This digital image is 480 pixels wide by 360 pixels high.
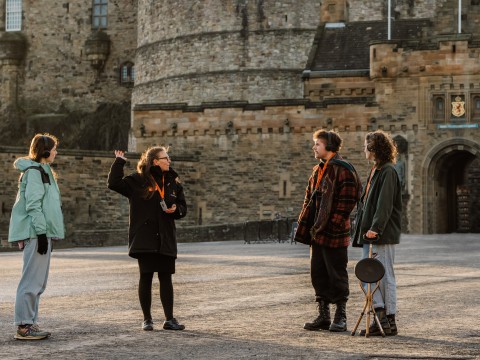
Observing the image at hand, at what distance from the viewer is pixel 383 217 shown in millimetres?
10039

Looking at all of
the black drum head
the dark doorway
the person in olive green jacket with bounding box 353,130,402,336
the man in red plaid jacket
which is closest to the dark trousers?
the man in red plaid jacket

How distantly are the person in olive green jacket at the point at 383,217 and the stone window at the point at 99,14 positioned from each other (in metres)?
51.2

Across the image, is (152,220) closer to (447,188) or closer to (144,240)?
(144,240)

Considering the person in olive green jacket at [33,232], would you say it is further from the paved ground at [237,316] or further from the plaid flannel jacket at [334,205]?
the plaid flannel jacket at [334,205]

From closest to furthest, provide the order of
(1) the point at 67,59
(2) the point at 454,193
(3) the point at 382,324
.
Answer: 1. (3) the point at 382,324
2. (2) the point at 454,193
3. (1) the point at 67,59

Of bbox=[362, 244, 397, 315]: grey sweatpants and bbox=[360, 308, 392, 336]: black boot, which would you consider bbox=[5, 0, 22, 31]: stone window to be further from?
bbox=[360, 308, 392, 336]: black boot

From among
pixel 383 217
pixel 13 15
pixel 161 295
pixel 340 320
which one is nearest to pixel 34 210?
pixel 161 295

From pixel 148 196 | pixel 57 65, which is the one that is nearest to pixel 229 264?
pixel 148 196

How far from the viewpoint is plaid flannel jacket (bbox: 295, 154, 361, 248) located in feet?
33.8

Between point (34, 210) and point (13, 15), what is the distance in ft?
179

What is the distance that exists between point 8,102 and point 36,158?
172 ft

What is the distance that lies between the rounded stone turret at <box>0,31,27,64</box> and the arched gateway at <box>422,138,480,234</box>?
2627 cm

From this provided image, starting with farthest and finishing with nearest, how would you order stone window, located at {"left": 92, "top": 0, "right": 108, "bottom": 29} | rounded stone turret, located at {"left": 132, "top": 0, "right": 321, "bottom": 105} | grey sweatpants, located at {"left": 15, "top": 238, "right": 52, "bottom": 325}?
stone window, located at {"left": 92, "top": 0, "right": 108, "bottom": 29} < rounded stone turret, located at {"left": 132, "top": 0, "right": 321, "bottom": 105} < grey sweatpants, located at {"left": 15, "top": 238, "right": 52, "bottom": 325}

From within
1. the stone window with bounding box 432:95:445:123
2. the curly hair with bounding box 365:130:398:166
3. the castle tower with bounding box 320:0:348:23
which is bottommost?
the curly hair with bounding box 365:130:398:166
